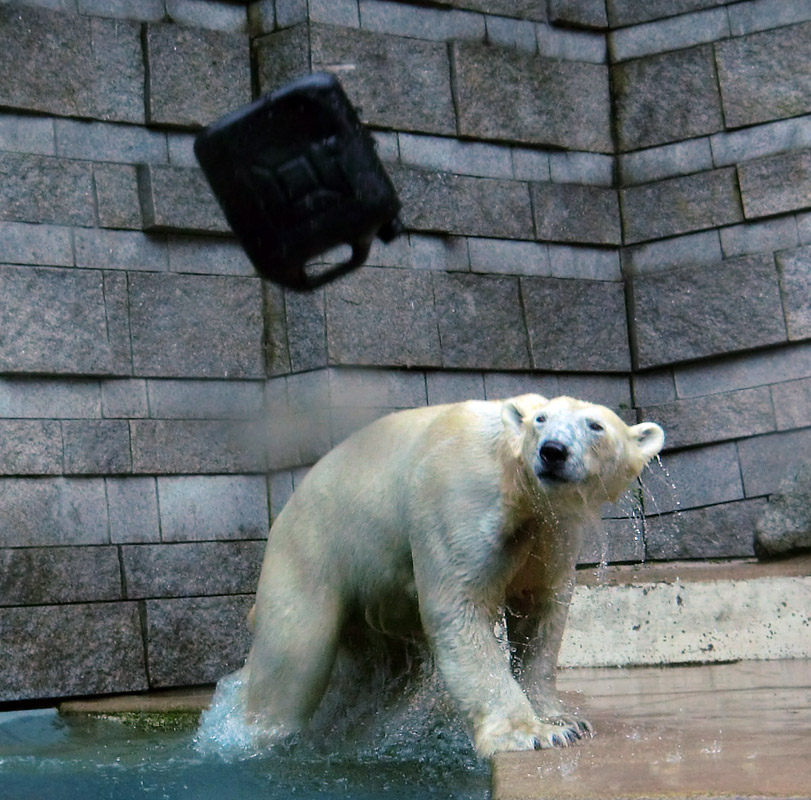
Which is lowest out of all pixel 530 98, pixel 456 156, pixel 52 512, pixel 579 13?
pixel 52 512

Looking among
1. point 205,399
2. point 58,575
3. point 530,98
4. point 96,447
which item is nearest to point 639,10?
point 530,98

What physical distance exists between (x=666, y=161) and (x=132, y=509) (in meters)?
3.55

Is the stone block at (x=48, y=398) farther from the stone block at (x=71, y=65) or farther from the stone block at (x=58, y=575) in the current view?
the stone block at (x=71, y=65)

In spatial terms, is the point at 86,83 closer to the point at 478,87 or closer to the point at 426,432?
the point at 478,87

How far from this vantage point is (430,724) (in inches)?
175

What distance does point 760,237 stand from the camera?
7.49 m

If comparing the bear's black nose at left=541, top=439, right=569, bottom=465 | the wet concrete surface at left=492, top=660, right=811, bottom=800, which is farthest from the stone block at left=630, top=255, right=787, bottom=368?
the bear's black nose at left=541, top=439, right=569, bottom=465

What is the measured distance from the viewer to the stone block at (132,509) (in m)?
6.19

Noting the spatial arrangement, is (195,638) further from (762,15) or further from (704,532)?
(762,15)

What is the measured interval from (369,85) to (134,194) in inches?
50.6

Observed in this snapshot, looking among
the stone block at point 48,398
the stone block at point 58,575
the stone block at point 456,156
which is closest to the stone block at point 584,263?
the stone block at point 456,156

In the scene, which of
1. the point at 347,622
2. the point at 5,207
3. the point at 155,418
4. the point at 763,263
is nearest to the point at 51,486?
the point at 155,418

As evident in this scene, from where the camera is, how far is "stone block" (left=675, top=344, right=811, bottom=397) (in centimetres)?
735

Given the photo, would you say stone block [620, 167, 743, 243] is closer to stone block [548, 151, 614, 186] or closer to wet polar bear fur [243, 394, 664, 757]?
stone block [548, 151, 614, 186]
